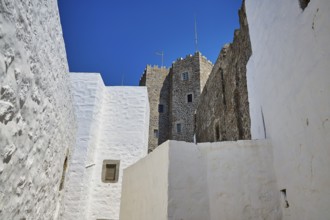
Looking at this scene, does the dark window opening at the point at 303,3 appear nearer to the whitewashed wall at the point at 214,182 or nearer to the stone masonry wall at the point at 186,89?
the whitewashed wall at the point at 214,182

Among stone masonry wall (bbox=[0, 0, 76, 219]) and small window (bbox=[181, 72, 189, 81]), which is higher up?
small window (bbox=[181, 72, 189, 81])

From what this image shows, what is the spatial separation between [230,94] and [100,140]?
5436mm

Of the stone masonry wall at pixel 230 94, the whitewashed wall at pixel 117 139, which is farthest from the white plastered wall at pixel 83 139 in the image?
the stone masonry wall at pixel 230 94

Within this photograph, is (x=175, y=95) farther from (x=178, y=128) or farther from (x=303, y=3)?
(x=303, y=3)

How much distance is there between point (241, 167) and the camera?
3932 millimetres

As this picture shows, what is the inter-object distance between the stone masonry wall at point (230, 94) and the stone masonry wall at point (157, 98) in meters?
11.8

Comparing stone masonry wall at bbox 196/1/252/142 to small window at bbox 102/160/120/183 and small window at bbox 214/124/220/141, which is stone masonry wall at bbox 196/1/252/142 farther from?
small window at bbox 102/160/120/183

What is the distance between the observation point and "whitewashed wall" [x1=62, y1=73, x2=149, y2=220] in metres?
8.96

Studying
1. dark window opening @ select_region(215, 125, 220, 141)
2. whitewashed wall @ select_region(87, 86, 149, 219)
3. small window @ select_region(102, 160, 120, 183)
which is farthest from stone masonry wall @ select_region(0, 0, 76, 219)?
dark window opening @ select_region(215, 125, 220, 141)

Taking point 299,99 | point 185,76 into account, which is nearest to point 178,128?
point 185,76

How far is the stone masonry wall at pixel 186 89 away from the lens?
23031 mm

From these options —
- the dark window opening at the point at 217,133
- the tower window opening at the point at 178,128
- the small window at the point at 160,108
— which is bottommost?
the dark window opening at the point at 217,133

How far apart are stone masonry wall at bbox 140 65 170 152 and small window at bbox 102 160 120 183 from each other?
508 inches

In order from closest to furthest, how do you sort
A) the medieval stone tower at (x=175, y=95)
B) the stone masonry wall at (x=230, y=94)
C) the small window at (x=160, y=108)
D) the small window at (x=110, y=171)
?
the stone masonry wall at (x=230, y=94), the small window at (x=110, y=171), the medieval stone tower at (x=175, y=95), the small window at (x=160, y=108)
